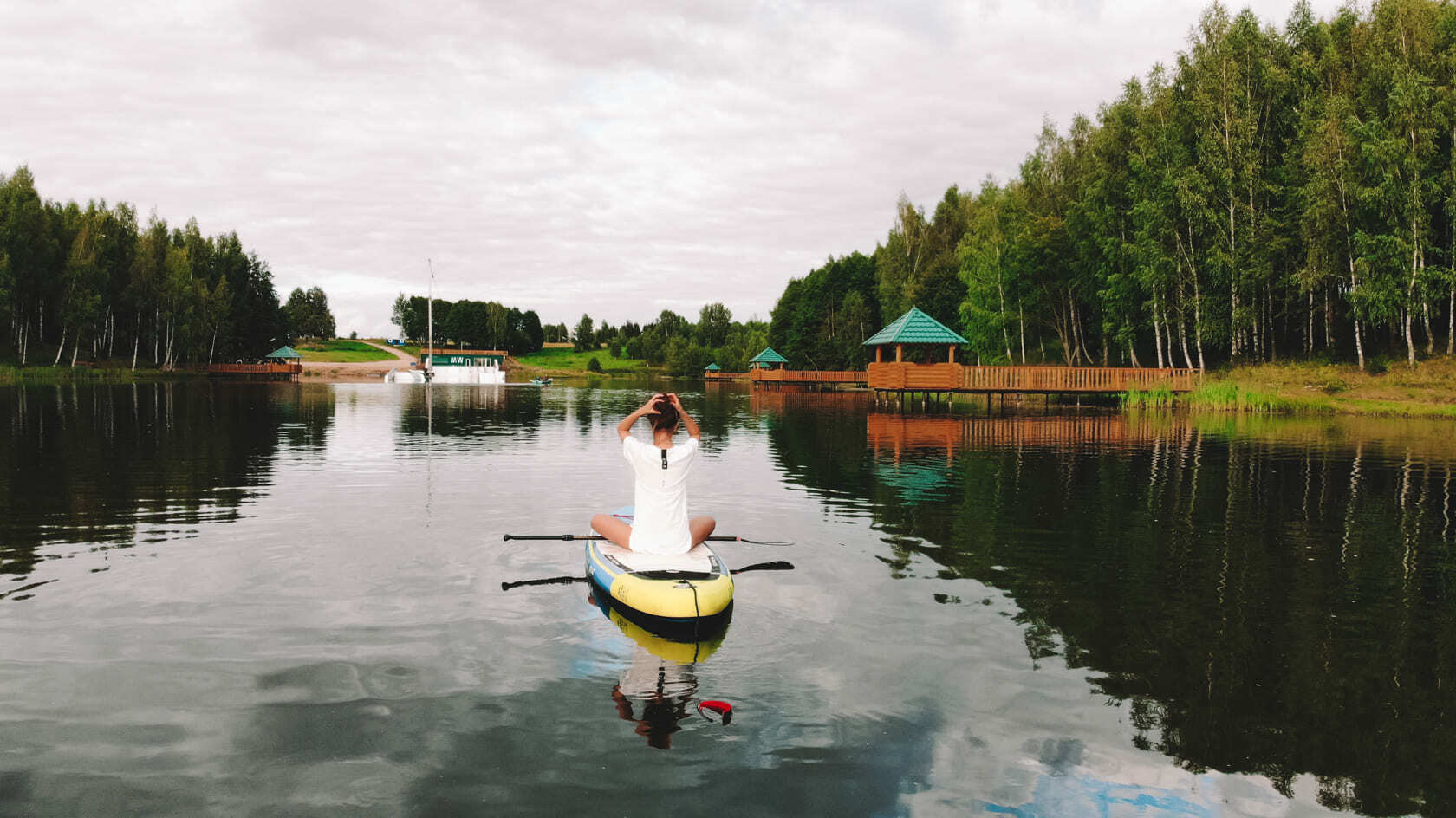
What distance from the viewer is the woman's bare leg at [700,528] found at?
1007 centimetres

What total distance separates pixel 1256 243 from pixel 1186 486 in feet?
109

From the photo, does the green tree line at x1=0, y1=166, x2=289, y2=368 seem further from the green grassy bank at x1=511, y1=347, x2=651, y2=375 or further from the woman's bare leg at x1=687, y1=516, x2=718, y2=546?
the woman's bare leg at x1=687, y1=516, x2=718, y2=546

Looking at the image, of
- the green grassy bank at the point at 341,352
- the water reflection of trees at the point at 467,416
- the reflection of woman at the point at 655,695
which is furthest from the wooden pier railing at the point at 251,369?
the reflection of woman at the point at 655,695

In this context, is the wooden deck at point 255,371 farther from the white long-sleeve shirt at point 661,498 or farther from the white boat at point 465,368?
the white long-sleeve shirt at point 661,498

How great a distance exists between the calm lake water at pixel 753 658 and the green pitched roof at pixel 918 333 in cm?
3211

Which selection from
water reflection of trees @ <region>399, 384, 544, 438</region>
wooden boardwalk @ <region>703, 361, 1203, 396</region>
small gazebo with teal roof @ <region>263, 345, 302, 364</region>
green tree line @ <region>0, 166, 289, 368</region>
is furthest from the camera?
small gazebo with teal roof @ <region>263, 345, 302, 364</region>

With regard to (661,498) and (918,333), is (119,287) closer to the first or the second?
(918,333)

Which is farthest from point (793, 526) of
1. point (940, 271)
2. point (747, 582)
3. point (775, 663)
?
point (940, 271)

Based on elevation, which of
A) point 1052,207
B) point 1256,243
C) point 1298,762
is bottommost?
point 1298,762

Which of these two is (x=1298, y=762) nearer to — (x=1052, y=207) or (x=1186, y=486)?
(x=1186, y=486)

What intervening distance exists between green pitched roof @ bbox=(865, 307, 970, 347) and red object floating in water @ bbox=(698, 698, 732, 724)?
4420 cm

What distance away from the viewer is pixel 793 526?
14.3 meters

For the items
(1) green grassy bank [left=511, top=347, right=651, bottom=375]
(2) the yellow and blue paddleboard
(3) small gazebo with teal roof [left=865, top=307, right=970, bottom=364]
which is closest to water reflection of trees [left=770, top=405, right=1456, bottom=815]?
(2) the yellow and blue paddleboard

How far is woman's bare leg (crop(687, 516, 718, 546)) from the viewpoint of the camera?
1007cm
